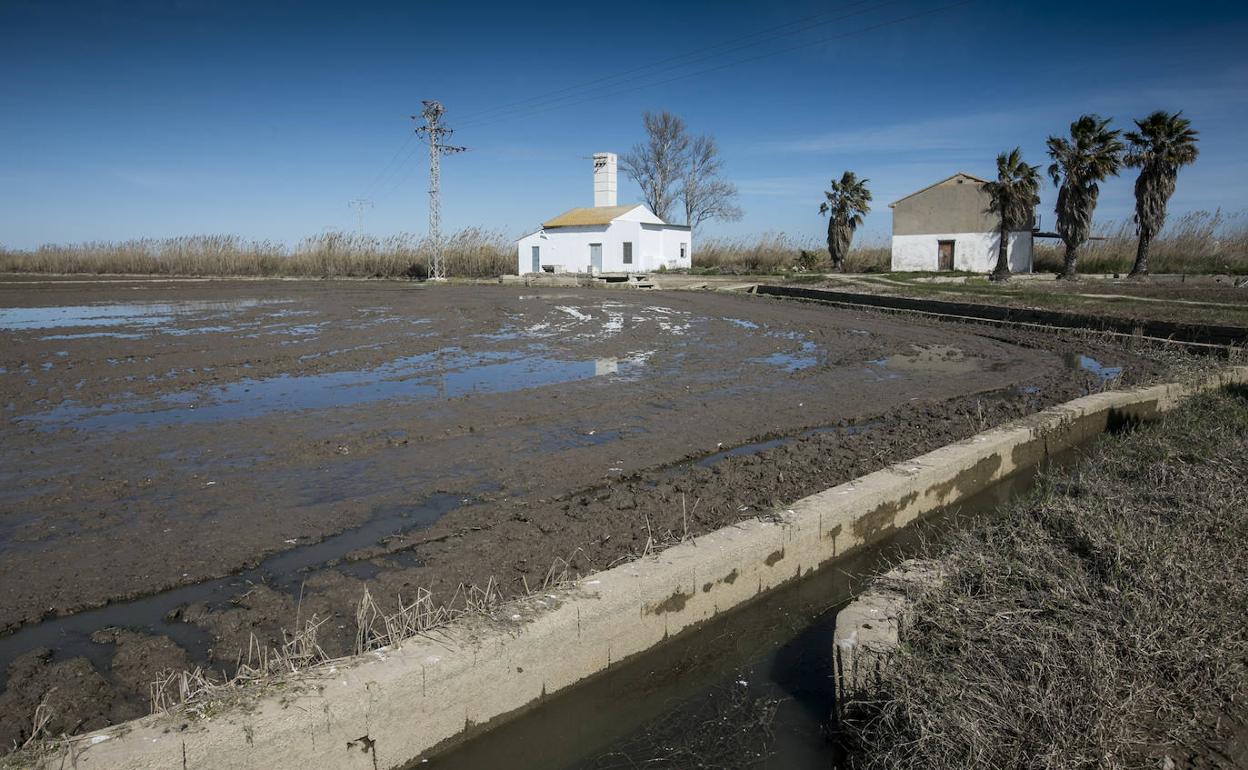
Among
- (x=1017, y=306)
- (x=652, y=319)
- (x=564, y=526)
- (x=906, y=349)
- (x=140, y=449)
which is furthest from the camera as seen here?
(x=652, y=319)

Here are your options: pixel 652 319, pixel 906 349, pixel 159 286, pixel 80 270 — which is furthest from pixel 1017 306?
pixel 80 270

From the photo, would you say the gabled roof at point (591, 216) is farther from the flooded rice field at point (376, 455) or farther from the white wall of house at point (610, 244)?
the flooded rice field at point (376, 455)

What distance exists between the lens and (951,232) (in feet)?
137

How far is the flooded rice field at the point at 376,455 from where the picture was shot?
15.1 feet

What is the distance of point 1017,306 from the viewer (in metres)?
20.5

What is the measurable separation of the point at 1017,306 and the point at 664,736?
64.3 ft

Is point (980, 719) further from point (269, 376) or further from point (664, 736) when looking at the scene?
point (269, 376)

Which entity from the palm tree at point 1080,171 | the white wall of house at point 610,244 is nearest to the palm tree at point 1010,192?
the palm tree at point 1080,171

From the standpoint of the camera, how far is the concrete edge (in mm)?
2994

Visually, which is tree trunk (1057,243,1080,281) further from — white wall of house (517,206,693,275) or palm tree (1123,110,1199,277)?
white wall of house (517,206,693,275)

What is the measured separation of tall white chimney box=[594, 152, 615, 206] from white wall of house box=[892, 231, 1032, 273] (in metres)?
19.3

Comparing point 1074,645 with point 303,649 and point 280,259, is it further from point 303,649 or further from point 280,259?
point 280,259

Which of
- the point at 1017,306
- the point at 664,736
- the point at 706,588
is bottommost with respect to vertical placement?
the point at 664,736

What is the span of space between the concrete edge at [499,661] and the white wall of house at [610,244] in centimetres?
4212
